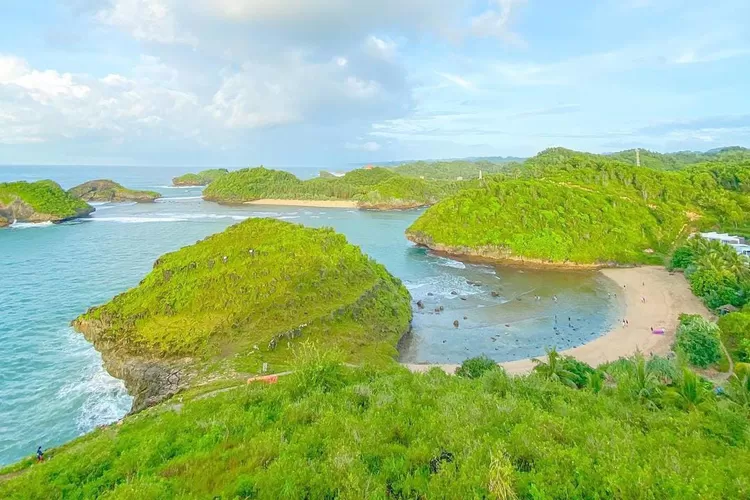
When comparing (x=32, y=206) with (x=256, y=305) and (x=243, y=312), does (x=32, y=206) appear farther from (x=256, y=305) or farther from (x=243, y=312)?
(x=256, y=305)

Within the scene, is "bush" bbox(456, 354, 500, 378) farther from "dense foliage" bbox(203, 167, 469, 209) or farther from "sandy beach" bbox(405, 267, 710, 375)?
"dense foliage" bbox(203, 167, 469, 209)

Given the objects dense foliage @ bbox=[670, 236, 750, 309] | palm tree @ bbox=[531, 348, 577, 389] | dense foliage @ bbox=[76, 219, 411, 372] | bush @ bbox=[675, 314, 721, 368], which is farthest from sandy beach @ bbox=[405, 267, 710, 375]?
dense foliage @ bbox=[76, 219, 411, 372]

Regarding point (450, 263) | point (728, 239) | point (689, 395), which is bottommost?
point (450, 263)

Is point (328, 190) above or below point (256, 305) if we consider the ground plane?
above

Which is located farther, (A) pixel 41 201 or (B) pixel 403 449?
(A) pixel 41 201

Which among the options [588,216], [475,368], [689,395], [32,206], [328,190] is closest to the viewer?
[689,395]

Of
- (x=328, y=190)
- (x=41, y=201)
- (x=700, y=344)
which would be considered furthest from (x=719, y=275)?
A: (x=328, y=190)

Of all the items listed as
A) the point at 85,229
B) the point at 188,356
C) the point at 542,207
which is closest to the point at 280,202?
the point at 85,229
